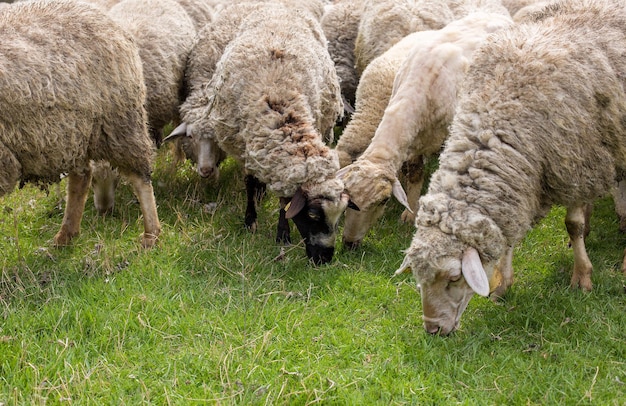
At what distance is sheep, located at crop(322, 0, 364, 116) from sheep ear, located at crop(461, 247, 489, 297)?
11.7ft

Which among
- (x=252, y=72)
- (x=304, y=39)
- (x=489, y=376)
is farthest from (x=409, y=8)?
(x=489, y=376)

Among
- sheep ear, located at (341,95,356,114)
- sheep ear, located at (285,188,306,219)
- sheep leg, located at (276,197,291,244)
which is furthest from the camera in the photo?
sheep ear, located at (341,95,356,114)

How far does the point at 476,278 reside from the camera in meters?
3.45

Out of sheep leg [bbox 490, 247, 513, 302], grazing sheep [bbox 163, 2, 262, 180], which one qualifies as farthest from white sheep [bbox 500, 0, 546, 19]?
sheep leg [bbox 490, 247, 513, 302]

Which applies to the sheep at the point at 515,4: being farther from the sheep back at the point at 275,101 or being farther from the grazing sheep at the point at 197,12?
the grazing sheep at the point at 197,12

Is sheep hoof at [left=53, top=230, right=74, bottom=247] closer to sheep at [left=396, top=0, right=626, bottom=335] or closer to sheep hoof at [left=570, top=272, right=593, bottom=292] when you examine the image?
sheep at [left=396, top=0, right=626, bottom=335]

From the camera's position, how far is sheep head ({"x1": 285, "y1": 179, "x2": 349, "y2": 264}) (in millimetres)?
4570

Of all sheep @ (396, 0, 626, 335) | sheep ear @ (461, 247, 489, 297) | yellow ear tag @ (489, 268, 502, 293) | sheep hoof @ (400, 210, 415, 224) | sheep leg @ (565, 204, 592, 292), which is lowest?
sheep hoof @ (400, 210, 415, 224)

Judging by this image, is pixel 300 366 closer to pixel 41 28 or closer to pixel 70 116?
pixel 70 116

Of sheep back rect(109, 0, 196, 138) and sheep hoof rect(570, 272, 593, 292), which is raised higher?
sheep back rect(109, 0, 196, 138)

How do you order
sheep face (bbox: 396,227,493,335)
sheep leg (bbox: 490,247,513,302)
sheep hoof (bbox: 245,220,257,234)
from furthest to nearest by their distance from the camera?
sheep hoof (bbox: 245,220,257,234)
sheep leg (bbox: 490,247,513,302)
sheep face (bbox: 396,227,493,335)

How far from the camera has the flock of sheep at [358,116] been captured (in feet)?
12.1

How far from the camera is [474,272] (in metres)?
3.46

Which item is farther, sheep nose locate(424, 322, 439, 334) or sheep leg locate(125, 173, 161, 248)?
sheep leg locate(125, 173, 161, 248)
